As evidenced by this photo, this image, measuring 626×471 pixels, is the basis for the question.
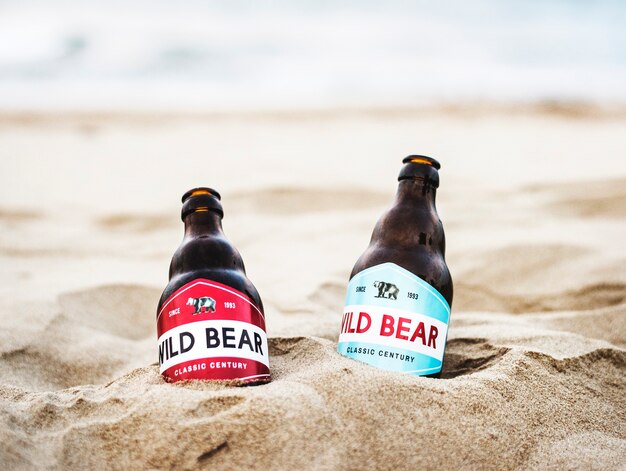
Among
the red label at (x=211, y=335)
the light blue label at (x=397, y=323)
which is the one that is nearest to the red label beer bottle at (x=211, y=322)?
the red label at (x=211, y=335)

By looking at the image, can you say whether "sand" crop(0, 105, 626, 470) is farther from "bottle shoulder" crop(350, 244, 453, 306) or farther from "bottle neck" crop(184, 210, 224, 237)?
"bottle neck" crop(184, 210, 224, 237)

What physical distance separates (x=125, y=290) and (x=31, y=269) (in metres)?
0.52

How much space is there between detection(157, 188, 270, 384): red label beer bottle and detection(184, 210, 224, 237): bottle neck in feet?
0.22

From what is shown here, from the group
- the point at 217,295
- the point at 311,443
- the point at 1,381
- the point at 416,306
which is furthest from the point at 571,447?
the point at 1,381

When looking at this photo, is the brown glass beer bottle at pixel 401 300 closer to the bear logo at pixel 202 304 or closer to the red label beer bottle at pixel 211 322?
the red label beer bottle at pixel 211 322

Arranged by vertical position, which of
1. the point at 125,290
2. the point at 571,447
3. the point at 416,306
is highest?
the point at 125,290

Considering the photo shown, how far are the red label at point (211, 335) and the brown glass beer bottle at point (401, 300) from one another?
25 centimetres

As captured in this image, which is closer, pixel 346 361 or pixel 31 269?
pixel 346 361

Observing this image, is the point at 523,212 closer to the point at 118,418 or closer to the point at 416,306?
the point at 416,306

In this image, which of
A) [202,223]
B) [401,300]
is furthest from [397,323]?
[202,223]

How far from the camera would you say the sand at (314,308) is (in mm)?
1442

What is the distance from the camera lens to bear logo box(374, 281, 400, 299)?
5.74ft

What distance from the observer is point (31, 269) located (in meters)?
2.95

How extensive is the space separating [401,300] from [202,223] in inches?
22.3
